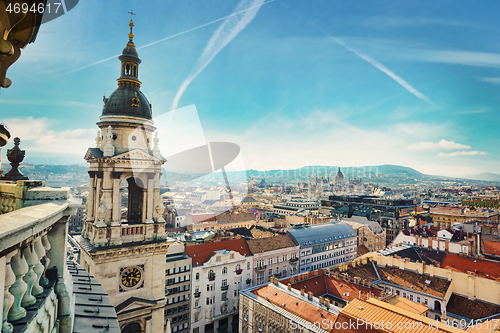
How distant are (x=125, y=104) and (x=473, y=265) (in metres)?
47.5

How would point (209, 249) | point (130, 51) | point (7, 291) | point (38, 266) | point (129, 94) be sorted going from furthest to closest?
point (209, 249)
point (130, 51)
point (129, 94)
point (38, 266)
point (7, 291)

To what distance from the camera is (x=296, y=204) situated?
120250 millimetres

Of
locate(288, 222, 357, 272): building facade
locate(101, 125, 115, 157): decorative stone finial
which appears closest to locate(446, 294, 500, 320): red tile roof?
locate(288, 222, 357, 272): building facade

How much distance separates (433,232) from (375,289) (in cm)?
4080

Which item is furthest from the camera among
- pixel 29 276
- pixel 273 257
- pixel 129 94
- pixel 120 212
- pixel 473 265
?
pixel 273 257

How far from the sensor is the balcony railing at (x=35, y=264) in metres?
3.13

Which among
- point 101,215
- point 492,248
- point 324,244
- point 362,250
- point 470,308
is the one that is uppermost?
point 101,215

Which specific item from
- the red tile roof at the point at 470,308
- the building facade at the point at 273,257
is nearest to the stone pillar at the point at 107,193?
the building facade at the point at 273,257

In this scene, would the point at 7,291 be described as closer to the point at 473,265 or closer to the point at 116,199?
the point at 116,199

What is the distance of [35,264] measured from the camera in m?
3.88

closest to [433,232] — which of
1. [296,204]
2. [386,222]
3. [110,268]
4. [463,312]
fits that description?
[386,222]

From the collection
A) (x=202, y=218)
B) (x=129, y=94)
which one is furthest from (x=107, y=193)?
(x=202, y=218)

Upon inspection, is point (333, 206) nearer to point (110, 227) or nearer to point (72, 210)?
point (110, 227)

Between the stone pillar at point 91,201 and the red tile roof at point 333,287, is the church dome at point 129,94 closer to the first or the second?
the stone pillar at point 91,201
